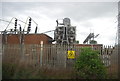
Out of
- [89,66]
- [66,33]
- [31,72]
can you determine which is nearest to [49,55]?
[31,72]

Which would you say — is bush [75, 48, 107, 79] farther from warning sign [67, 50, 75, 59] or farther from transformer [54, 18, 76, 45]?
transformer [54, 18, 76, 45]

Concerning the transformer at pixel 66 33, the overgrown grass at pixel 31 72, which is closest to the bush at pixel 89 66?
the overgrown grass at pixel 31 72

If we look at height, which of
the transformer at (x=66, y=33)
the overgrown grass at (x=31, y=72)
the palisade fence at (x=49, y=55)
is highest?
the transformer at (x=66, y=33)

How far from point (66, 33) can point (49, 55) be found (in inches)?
297

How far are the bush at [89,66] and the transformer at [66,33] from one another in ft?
29.3

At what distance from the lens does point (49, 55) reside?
480 inches

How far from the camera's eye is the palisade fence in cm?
1170

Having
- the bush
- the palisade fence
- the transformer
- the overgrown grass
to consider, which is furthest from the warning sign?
the transformer

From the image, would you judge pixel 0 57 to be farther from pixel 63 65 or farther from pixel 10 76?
pixel 63 65

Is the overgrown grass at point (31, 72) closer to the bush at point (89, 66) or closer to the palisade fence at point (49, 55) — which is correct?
the palisade fence at point (49, 55)

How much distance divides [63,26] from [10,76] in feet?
34.3

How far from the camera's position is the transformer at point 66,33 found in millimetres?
19366

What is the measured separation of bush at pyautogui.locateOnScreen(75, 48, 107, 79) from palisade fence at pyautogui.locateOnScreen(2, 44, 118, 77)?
1.33 meters

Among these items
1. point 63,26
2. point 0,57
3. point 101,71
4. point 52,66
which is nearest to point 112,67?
point 101,71
